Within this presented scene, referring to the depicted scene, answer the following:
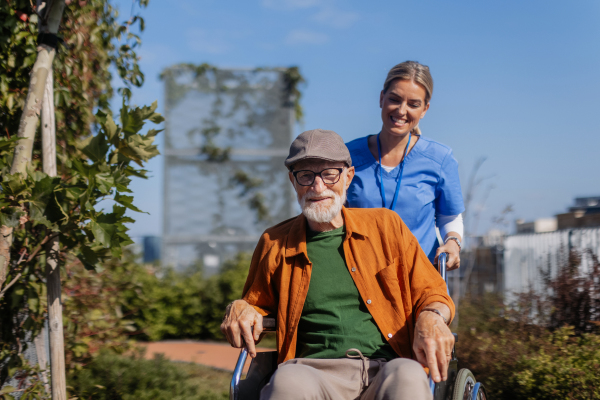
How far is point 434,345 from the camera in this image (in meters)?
1.82

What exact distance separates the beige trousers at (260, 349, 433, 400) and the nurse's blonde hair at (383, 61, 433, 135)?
129cm

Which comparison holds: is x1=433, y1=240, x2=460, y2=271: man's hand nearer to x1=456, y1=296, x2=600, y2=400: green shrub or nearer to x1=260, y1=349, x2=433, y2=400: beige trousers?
x1=260, y1=349, x2=433, y2=400: beige trousers

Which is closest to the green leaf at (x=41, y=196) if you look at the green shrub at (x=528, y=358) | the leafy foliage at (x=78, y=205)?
the leafy foliage at (x=78, y=205)

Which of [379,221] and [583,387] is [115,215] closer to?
[379,221]

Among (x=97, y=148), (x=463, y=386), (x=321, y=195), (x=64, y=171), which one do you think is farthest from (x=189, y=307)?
(x=463, y=386)

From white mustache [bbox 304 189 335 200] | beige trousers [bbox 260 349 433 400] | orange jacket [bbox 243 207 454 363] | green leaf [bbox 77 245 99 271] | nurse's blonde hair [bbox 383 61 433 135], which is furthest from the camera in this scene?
green leaf [bbox 77 245 99 271]

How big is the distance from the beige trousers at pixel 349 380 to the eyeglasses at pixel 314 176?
2.21ft

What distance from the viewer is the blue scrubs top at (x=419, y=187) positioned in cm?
268

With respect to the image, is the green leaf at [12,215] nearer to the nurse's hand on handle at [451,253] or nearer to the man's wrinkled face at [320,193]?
the man's wrinkled face at [320,193]

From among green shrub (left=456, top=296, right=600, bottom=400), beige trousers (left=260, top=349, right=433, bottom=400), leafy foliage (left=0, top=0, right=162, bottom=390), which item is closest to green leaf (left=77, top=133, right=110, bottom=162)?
leafy foliage (left=0, top=0, right=162, bottom=390)

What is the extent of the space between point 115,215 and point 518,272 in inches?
346

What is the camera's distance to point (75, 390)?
3.75 m

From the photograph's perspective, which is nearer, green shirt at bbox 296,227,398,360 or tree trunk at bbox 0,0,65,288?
green shirt at bbox 296,227,398,360

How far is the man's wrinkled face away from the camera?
221 centimetres
